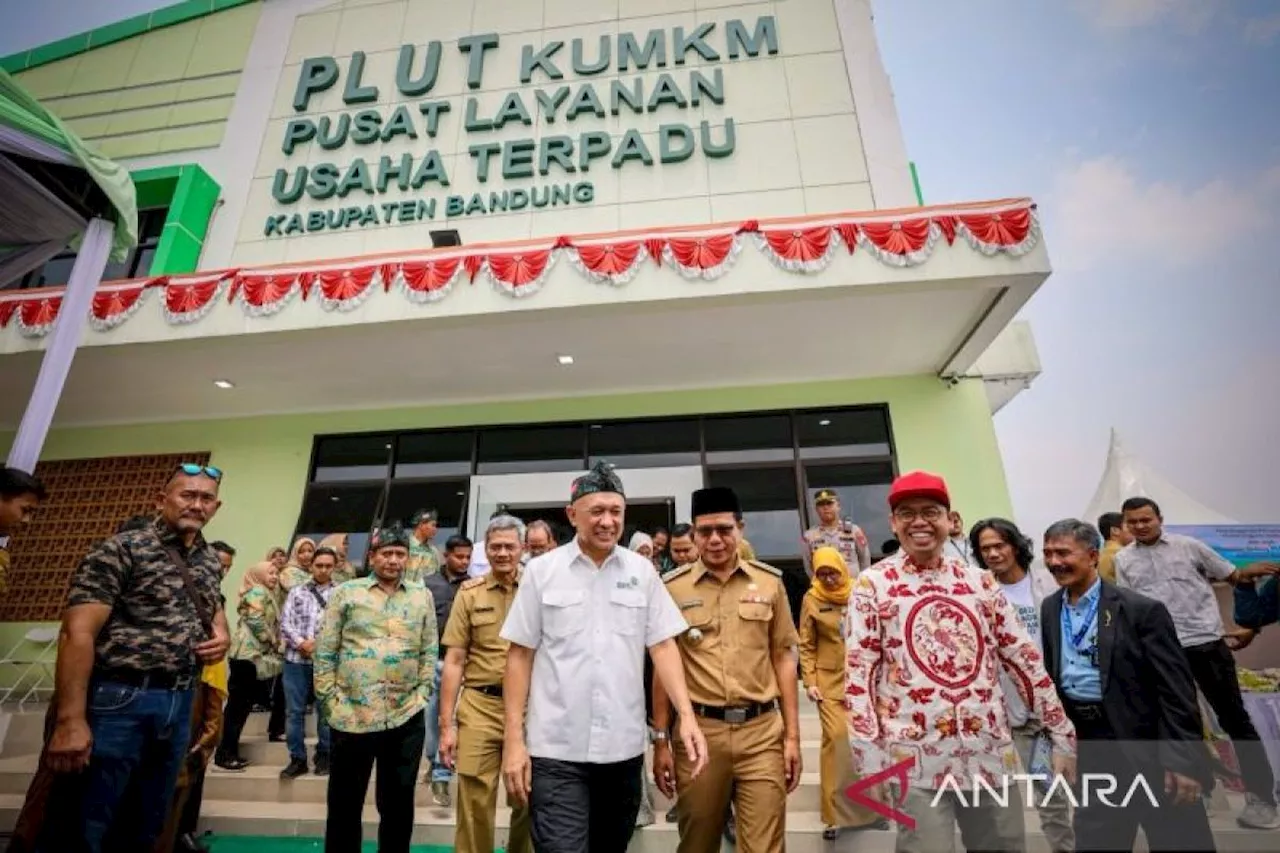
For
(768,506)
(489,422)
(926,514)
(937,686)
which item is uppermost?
(489,422)

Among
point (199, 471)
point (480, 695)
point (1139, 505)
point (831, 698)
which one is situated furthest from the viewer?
point (1139, 505)

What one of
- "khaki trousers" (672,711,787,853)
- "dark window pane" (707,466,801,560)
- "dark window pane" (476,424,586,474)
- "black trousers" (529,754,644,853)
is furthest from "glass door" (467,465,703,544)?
"black trousers" (529,754,644,853)

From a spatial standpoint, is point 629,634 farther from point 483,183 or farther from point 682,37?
point 682,37

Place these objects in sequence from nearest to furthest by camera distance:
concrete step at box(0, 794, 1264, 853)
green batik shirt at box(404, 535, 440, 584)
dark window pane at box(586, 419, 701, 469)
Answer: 1. concrete step at box(0, 794, 1264, 853)
2. green batik shirt at box(404, 535, 440, 584)
3. dark window pane at box(586, 419, 701, 469)

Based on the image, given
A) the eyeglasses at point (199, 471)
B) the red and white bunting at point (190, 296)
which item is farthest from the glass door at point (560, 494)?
the eyeglasses at point (199, 471)

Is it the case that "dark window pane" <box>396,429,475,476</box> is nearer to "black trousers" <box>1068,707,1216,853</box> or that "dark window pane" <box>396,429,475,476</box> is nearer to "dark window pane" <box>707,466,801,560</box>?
"dark window pane" <box>707,466,801,560</box>

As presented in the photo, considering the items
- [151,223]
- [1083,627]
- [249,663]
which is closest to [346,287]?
[249,663]

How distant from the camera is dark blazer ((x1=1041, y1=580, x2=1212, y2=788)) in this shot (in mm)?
2035

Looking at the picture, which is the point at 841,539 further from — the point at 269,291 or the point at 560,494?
the point at 269,291

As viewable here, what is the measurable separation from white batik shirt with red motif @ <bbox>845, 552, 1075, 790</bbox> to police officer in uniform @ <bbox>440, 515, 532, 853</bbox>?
1.68 metres

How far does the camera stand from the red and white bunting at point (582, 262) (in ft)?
19.4

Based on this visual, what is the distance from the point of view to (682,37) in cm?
1014

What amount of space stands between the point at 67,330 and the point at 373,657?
13.6 ft

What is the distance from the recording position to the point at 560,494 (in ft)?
25.2
